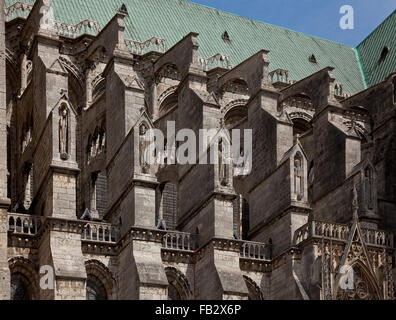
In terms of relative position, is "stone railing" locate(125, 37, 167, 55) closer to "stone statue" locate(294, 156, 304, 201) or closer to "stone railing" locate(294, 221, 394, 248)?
"stone statue" locate(294, 156, 304, 201)

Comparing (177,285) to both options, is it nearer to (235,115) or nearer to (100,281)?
(100,281)

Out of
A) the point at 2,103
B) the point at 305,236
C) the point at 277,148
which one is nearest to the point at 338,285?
the point at 305,236

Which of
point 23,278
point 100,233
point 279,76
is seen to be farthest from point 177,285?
point 279,76

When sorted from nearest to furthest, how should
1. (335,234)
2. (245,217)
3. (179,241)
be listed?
(179,241)
(335,234)
(245,217)

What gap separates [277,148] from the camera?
41094 millimetres

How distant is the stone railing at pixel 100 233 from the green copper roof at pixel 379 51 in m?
19.9

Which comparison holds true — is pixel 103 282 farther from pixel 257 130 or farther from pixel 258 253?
pixel 257 130

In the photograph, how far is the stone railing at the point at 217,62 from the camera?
163 ft

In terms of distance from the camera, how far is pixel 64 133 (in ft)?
118

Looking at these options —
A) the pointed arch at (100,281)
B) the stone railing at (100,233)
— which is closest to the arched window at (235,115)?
the stone railing at (100,233)

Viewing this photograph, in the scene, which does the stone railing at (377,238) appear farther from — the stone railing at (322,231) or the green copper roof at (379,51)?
the green copper roof at (379,51)

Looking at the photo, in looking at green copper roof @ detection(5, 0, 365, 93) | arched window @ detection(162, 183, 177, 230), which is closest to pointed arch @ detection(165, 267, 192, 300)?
arched window @ detection(162, 183, 177, 230)

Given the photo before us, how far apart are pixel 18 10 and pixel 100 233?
39.8 feet

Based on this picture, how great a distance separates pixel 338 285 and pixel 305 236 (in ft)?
5.85
